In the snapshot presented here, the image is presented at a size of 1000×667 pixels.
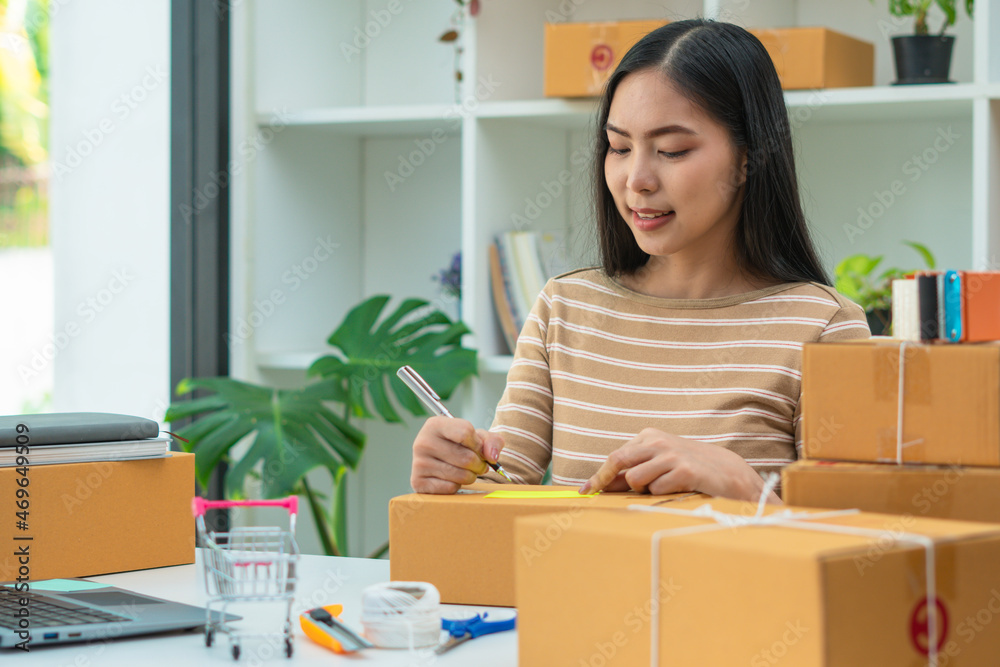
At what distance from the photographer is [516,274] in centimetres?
211

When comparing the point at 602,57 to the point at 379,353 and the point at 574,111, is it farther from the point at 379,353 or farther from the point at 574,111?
the point at 379,353

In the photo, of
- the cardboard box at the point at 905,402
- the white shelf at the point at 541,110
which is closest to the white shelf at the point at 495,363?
the white shelf at the point at 541,110

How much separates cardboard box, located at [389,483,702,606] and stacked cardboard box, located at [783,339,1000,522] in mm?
171

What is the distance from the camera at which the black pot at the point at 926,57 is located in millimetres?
1862

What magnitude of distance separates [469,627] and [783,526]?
291 mm

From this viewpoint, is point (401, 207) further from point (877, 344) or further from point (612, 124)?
point (877, 344)

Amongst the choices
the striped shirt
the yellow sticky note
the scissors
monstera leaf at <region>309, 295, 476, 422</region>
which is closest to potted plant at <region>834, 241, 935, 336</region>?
the striped shirt

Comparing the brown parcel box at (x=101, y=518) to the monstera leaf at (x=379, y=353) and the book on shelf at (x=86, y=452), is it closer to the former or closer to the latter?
the book on shelf at (x=86, y=452)

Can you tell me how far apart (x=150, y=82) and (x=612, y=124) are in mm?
1444

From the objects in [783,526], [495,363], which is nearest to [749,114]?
[783,526]

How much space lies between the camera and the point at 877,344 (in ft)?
2.46

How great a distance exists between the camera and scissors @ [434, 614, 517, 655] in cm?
82

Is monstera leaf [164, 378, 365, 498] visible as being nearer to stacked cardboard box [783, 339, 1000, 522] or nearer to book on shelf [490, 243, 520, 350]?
book on shelf [490, 243, 520, 350]

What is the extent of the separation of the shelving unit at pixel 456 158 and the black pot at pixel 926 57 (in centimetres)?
5
